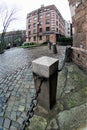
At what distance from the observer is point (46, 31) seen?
127 feet

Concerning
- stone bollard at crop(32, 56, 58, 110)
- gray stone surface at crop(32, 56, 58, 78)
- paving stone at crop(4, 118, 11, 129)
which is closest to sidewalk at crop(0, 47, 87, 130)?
paving stone at crop(4, 118, 11, 129)

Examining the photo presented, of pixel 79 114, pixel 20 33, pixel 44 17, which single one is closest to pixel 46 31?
pixel 44 17

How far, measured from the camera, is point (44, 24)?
39.5 meters

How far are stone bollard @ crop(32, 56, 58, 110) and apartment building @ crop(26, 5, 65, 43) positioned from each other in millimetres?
34085

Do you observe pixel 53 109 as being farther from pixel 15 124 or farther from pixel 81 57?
pixel 81 57

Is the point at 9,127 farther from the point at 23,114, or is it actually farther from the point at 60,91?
the point at 60,91

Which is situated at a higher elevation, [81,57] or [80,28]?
[80,28]

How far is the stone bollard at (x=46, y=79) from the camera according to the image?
7.74 ft

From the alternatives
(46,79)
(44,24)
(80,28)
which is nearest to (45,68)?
(46,79)

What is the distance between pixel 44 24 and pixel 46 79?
3903cm

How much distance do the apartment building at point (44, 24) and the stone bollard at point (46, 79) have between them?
3408cm

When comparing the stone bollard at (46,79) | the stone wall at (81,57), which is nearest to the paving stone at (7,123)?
the stone bollard at (46,79)

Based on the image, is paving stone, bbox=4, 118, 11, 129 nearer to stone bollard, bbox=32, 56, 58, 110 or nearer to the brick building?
stone bollard, bbox=32, 56, 58, 110

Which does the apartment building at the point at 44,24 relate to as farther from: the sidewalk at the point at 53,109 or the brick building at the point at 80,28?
the sidewalk at the point at 53,109
